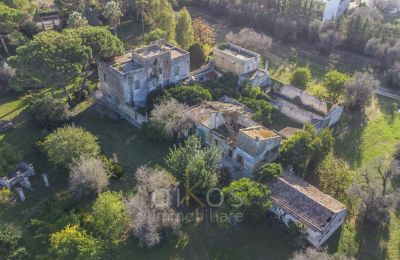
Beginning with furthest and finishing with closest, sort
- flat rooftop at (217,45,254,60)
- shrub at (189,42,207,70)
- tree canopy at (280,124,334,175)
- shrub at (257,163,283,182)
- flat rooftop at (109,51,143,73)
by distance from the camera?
shrub at (189,42,207,70) < flat rooftop at (217,45,254,60) < flat rooftop at (109,51,143,73) < tree canopy at (280,124,334,175) < shrub at (257,163,283,182)

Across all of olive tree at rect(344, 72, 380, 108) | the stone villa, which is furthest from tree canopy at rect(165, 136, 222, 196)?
olive tree at rect(344, 72, 380, 108)

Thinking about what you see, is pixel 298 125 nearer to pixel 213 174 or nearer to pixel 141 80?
pixel 213 174

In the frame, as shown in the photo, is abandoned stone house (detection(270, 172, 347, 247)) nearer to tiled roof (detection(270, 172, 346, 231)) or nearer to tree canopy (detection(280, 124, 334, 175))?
tiled roof (detection(270, 172, 346, 231))

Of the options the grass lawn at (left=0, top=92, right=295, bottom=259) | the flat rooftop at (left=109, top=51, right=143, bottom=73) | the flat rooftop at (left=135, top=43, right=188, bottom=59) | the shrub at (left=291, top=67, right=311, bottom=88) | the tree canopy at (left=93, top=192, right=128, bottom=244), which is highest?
the flat rooftop at (left=135, top=43, right=188, bottom=59)

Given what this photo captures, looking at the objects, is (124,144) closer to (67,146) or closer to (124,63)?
(67,146)

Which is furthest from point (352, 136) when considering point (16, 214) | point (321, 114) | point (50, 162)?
point (16, 214)

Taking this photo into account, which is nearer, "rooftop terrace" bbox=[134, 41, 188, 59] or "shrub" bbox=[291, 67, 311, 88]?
"rooftop terrace" bbox=[134, 41, 188, 59]

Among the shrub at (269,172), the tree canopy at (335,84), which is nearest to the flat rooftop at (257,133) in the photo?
the shrub at (269,172)
